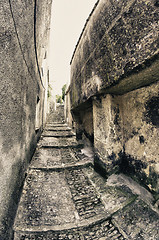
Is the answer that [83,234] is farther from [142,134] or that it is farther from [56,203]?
[142,134]

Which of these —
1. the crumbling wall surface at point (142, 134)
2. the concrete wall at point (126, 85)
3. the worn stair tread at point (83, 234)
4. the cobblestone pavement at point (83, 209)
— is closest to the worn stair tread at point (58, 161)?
the cobblestone pavement at point (83, 209)

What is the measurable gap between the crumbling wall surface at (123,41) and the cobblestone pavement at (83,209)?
76.9 inches

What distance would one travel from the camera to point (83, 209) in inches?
63.7

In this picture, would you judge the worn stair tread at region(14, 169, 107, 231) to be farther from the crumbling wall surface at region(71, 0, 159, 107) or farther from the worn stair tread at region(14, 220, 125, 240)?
the crumbling wall surface at region(71, 0, 159, 107)

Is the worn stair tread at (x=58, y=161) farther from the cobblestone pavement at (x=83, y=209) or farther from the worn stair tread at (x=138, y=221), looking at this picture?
the worn stair tread at (x=138, y=221)

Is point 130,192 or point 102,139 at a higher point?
point 102,139

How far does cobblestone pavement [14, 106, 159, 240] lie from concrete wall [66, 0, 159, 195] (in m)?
0.30

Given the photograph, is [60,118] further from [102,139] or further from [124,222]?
[124,222]

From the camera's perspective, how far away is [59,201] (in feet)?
5.72

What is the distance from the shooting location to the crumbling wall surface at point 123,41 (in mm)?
1188

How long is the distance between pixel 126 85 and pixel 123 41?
2.21 ft

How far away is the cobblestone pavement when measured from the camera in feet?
4.25

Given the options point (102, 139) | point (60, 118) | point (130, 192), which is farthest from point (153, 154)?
point (60, 118)

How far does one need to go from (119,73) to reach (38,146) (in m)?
3.83
